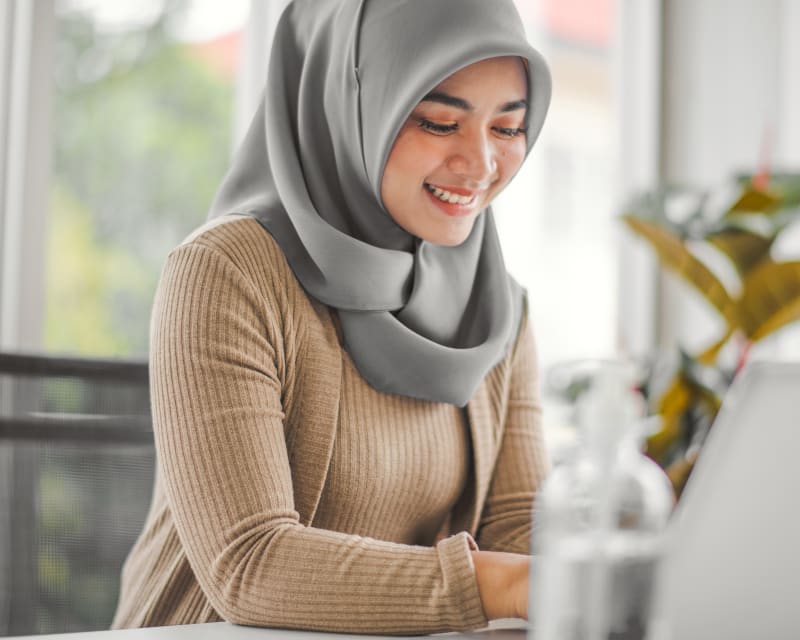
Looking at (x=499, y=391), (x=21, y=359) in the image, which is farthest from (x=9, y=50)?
(x=499, y=391)

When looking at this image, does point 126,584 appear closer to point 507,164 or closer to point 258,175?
point 258,175

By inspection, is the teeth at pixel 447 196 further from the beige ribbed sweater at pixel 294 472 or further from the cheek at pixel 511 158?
the beige ribbed sweater at pixel 294 472

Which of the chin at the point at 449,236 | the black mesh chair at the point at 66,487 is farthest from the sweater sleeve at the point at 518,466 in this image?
the black mesh chair at the point at 66,487

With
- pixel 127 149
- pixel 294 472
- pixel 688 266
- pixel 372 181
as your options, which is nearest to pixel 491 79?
pixel 372 181

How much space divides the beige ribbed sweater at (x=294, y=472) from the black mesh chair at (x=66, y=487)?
95mm

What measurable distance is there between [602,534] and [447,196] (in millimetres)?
700

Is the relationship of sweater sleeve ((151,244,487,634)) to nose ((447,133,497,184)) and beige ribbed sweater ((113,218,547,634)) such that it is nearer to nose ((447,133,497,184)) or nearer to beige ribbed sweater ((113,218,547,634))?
beige ribbed sweater ((113,218,547,634))

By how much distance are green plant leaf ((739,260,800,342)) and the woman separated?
1.24 meters

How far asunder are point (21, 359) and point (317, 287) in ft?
Answer: 1.43

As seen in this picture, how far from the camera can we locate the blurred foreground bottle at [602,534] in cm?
55

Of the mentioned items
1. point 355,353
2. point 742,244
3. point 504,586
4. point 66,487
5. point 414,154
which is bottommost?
point 66,487

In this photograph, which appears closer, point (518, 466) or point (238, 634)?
point (238, 634)

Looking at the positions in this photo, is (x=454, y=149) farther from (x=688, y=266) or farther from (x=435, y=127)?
(x=688, y=266)

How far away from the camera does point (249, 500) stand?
96 centimetres
